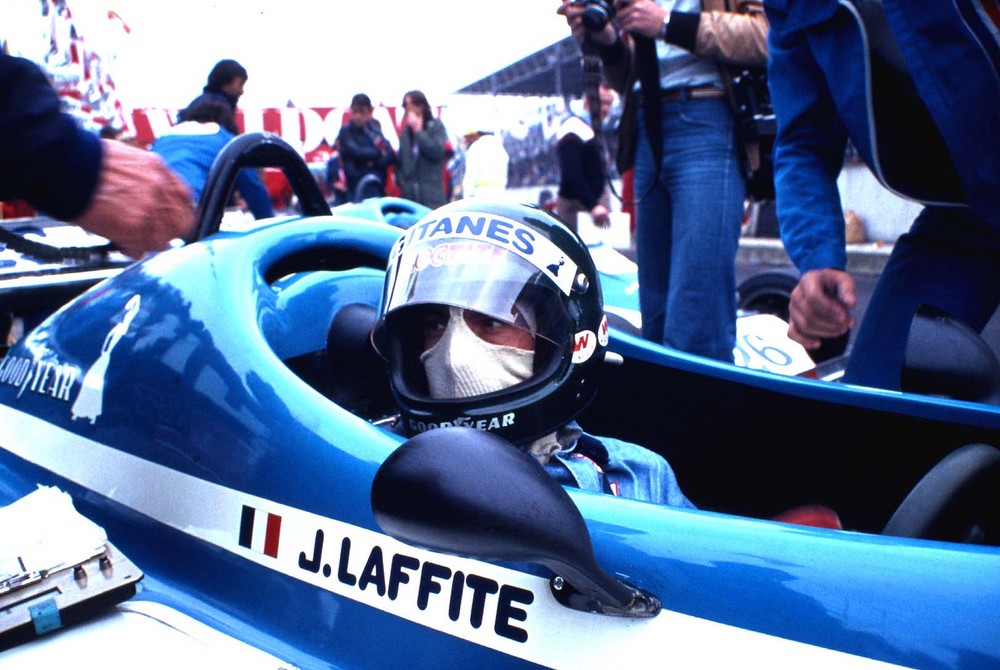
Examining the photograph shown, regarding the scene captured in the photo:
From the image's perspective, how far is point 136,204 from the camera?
1.39 meters

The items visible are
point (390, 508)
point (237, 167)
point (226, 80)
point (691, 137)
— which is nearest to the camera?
point (390, 508)

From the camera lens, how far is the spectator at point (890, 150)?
1.80 m

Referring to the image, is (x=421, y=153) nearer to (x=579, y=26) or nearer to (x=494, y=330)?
(x=579, y=26)

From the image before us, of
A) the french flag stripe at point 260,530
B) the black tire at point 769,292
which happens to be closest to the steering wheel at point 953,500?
the french flag stripe at point 260,530

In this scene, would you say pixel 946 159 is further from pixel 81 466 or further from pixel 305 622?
pixel 81 466

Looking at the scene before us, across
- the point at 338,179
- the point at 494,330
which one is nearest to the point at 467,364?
the point at 494,330

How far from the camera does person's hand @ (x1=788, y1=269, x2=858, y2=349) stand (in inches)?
79.7

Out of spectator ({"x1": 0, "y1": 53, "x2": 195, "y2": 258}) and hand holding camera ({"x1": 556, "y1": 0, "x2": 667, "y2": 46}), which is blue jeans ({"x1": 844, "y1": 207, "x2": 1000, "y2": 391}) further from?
spectator ({"x1": 0, "y1": 53, "x2": 195, "y2": 258})

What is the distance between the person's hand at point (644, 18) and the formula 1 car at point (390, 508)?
1.19 m

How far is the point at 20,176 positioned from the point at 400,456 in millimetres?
751

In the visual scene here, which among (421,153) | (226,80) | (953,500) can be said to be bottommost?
(953,500)

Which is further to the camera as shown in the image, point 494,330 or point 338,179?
point 338,179

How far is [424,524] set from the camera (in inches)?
36.0

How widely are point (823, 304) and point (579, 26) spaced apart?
1.54 metres
